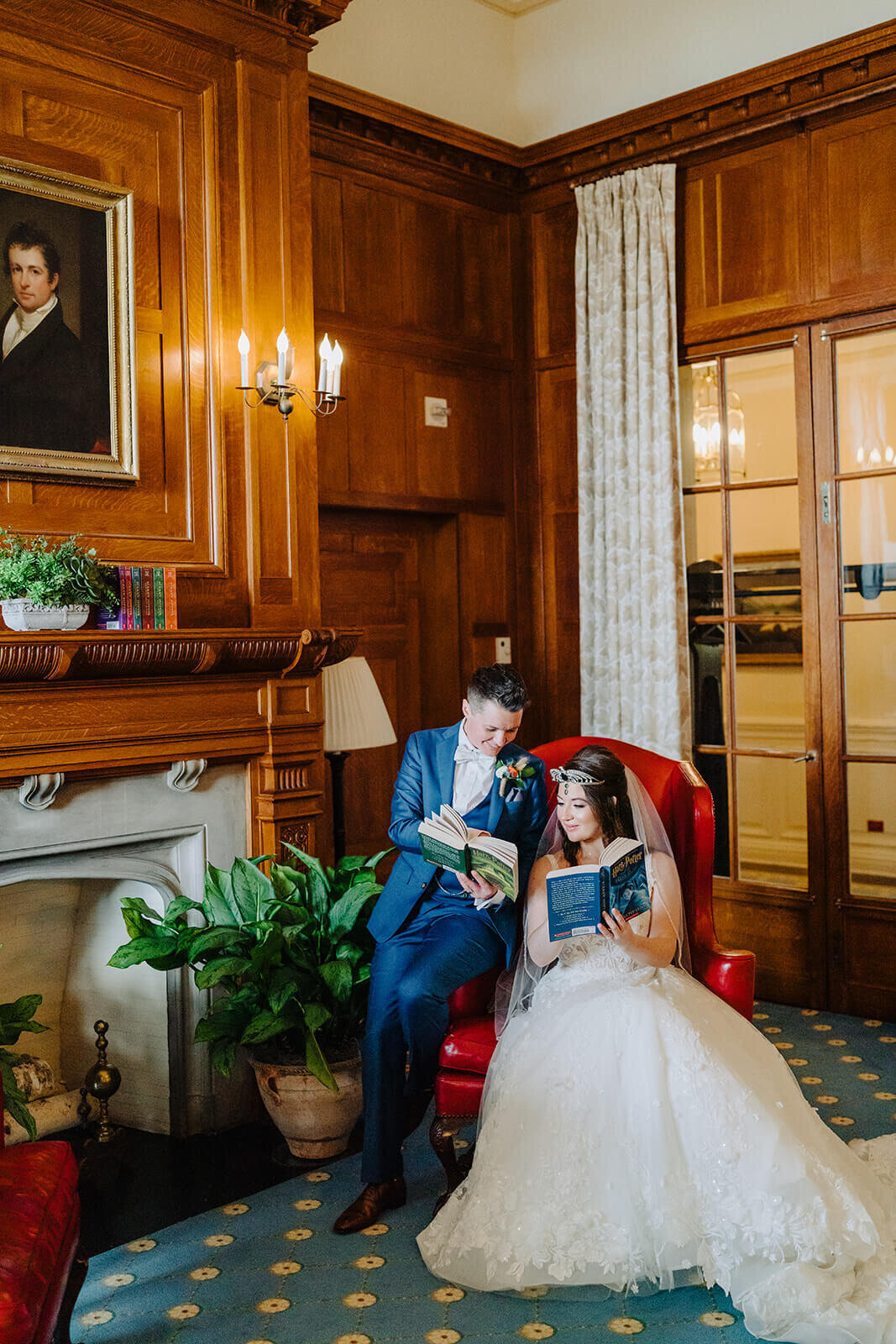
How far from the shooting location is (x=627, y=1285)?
284 cm

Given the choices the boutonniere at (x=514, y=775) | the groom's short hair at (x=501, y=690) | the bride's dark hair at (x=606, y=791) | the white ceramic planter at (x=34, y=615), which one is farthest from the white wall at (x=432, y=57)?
the bride's dark hair at (x=606, y=791)

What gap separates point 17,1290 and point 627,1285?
1.45 meters

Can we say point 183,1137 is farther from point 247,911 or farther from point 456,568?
point 456,568

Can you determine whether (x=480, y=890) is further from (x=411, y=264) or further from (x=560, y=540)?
(x=411, y=264)

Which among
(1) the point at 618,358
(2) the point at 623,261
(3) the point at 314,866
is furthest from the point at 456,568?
(3) the point at 314,866

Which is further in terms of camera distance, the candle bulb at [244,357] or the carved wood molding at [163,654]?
the candle bulb at [244,357]

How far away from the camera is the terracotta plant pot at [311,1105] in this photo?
11.7 feet

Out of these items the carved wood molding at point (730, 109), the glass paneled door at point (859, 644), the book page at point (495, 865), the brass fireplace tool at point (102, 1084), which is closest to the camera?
the book page at point (495, 865)

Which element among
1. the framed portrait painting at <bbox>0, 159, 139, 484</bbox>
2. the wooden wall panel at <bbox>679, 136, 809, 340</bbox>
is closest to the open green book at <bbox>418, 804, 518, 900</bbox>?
the framed portrait painting at <bbox>0, 159, 139, 484</bbox>

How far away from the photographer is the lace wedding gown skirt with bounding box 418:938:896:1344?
2.57 m

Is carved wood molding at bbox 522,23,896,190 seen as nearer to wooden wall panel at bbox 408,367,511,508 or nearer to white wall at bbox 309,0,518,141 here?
white wall at bbox 309,0,518,141

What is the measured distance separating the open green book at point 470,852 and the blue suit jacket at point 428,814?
19cm

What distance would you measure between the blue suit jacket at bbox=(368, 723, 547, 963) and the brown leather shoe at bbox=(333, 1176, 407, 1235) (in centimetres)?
64

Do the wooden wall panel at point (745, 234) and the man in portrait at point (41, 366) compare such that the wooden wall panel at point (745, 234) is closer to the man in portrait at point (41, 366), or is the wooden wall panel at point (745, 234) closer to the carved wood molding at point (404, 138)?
the carved wood molding at point (404, 138)
